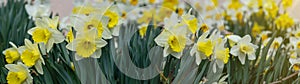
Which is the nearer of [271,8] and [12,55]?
[12,55]

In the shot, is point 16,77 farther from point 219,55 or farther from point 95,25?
point 219,55

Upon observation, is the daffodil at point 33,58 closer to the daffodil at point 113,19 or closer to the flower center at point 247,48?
the daffodil at point 113,19

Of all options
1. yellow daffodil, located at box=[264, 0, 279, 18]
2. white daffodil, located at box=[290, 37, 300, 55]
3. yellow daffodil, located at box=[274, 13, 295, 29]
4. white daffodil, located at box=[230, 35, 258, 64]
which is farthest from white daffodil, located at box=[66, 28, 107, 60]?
yellow daffodil, located at box=[264, 0, 279, 18]

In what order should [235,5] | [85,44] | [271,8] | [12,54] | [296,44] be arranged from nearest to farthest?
[85,44], [12,54], [296,44], [271,8], [235,5]

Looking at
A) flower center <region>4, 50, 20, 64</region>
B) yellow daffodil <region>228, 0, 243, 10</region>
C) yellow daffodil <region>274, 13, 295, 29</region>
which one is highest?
flower center <region>4, 50, 20, 64</region>

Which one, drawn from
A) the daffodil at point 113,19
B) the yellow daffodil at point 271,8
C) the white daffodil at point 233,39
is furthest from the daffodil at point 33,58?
the yellow daffodil at point 271,8

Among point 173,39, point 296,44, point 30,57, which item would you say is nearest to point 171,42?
point 173,39

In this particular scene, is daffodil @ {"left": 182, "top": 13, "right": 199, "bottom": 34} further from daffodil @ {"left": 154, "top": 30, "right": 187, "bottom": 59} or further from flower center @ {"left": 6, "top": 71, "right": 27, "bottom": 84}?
flower center @ {"left": 6, "top": 71, "right": 27, "bottom": 84}

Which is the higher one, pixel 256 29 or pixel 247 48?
pixel 247 48
